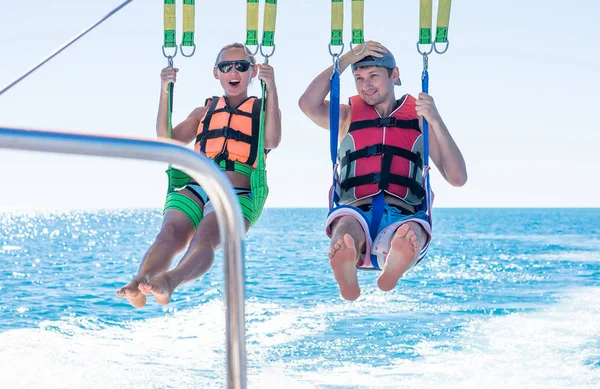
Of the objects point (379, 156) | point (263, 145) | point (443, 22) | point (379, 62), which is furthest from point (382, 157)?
point (443, 22)

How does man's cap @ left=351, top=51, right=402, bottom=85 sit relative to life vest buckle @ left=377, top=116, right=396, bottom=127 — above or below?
above

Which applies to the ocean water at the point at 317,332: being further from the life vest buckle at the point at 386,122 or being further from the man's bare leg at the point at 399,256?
the man's bare leg at the point at 399,256

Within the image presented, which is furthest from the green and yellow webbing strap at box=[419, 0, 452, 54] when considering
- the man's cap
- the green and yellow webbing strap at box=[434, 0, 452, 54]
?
the man's cap

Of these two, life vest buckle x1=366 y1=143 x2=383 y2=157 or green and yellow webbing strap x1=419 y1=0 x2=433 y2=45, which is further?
life vest buckle x1=366 y1=143 x2=383 y2=157

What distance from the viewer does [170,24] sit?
12.7ft

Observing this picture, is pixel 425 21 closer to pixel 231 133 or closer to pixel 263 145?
pixel 263 145

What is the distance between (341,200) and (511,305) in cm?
1519

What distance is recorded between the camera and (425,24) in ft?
11.8

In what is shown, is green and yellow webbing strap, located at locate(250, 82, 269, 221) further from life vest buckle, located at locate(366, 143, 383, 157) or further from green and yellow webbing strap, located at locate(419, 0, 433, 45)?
green and yellow webbing strap, located at locate(419, 0, 433, 45)

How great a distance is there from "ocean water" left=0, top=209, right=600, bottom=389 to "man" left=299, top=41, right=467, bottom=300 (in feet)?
25.4

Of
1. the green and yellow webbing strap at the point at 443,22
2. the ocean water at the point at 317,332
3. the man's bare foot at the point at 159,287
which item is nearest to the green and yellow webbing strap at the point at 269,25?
the green and yellow webbing strap at the point at 443,22

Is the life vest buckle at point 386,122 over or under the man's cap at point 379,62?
under

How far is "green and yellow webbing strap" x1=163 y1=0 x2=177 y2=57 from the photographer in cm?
383

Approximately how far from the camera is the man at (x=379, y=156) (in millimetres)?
3455
